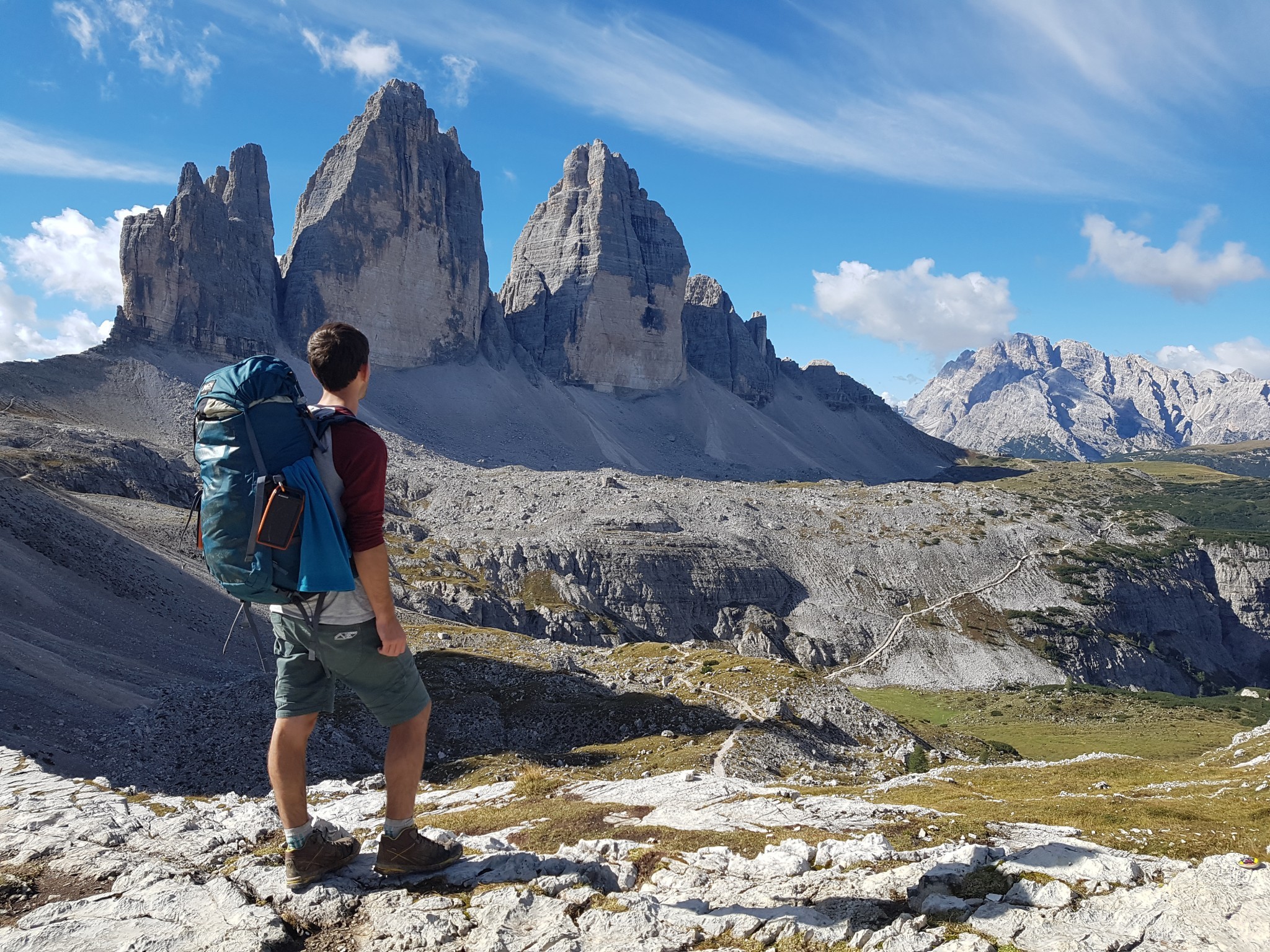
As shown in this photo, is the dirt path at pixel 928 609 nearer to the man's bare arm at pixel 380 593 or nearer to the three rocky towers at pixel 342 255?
the man's bare arm at pixel 380 593

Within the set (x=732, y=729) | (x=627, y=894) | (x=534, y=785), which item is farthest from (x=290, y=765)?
(x=732, y=729)

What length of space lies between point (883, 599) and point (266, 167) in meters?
139

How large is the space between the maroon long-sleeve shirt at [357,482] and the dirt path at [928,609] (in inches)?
3062

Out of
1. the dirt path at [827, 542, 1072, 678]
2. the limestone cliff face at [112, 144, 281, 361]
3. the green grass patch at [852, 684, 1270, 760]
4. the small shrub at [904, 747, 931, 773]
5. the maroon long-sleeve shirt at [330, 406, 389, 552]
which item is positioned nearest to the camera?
the maroon long-sleeve shirt at [330, 406, 389, 552]

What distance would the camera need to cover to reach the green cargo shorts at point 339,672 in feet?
23.2

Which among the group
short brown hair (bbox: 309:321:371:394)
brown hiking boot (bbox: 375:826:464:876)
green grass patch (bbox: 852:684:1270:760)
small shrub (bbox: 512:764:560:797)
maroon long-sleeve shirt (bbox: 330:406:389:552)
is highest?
short brown hair (bbox: 309:321:371:394)

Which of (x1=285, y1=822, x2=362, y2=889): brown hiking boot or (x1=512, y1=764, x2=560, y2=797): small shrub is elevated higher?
(x1=285, y1=822, x2=362, y2=889): brown hiking boot

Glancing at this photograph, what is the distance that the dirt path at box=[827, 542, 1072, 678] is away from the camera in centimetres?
8931

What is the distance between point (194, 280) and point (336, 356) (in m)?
150

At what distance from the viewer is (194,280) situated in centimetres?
13738

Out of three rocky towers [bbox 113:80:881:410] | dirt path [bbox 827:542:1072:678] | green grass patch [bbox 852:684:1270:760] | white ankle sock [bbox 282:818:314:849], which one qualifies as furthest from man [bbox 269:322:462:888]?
three rocky towers [bbox 113:80:881:410]

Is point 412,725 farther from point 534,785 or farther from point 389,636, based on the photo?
point 534,785

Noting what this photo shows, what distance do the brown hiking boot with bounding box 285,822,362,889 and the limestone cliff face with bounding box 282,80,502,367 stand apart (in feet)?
520

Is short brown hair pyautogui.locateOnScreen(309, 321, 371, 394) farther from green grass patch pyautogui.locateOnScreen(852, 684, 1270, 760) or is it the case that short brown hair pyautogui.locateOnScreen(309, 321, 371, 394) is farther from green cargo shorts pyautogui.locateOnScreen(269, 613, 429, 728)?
green grass patch pyautogui.locateOnScreen(852, 684, 1270, 760)
